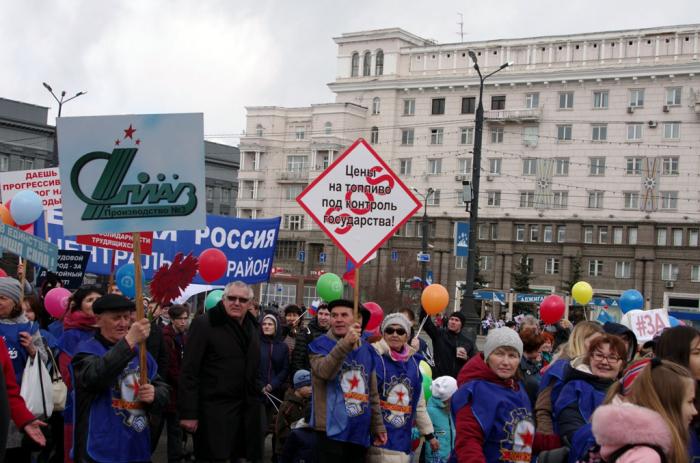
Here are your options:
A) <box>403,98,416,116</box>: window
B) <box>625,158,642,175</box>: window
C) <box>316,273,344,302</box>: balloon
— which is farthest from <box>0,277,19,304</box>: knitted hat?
<box>403,98,416,116</box>: window

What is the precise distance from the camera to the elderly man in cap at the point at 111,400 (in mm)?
6023

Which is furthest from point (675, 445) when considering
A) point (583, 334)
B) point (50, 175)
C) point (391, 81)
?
point (391, 81)

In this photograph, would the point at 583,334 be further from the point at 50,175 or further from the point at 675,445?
the point at 50,175

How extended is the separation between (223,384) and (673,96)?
57.5 meters

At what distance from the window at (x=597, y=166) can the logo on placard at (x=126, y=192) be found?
58.2 metres

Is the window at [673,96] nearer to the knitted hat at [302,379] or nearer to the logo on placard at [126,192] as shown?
the knitted hat at [302,379]

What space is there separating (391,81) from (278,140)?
11216 millimetres

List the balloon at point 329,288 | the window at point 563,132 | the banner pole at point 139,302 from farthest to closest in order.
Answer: the window at point 563,132 < the balloon at point 329,288 < the banner pole at point 139,302

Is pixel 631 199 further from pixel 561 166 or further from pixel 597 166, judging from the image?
pixel 561 166

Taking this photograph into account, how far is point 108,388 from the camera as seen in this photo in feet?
19.9

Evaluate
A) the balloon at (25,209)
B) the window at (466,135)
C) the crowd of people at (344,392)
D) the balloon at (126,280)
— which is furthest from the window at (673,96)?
the crowd of people at (344,392)

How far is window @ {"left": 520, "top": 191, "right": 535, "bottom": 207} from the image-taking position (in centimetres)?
6388

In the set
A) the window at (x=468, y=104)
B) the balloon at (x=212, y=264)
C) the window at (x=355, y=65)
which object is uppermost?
the window at (x=355, y=65)

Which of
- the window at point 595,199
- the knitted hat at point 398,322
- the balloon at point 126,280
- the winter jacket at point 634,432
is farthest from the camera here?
the window at point 595,199
